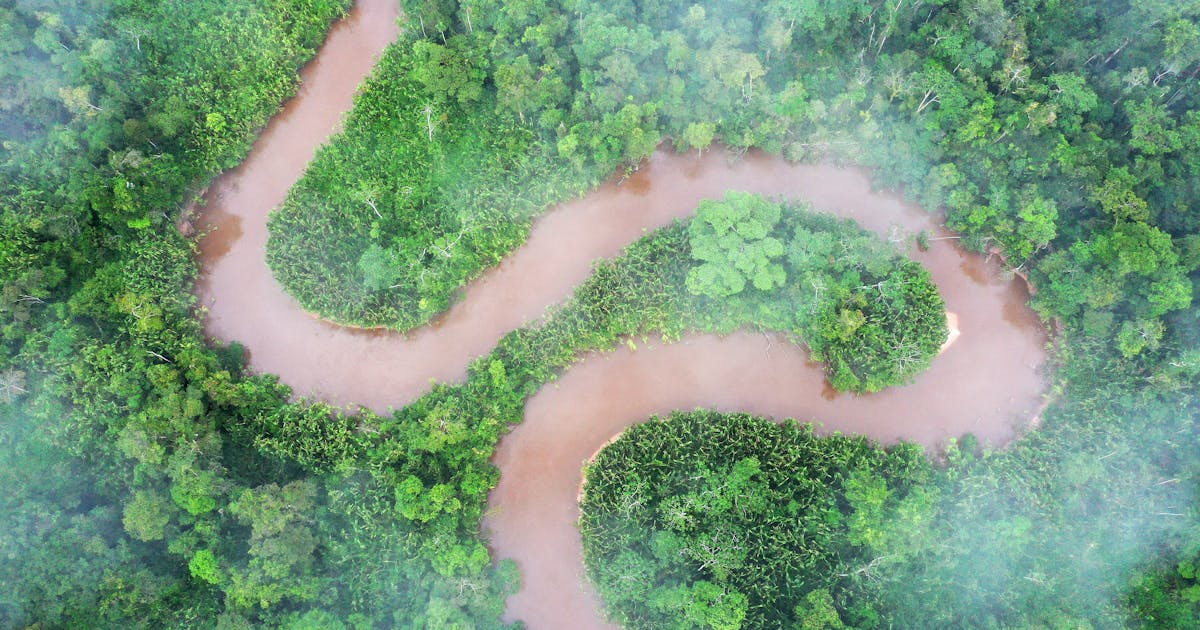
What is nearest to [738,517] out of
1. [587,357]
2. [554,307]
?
[587,357]

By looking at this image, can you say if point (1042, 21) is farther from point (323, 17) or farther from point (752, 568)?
point (323, 17)

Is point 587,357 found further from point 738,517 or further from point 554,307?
point 738,517

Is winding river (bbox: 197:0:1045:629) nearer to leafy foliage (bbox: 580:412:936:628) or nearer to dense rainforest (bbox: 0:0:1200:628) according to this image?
dense rainforest (bbox: 0:0:1200:628)

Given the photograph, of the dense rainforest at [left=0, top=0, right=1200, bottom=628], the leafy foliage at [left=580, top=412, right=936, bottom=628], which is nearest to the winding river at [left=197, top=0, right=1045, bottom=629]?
the dense rainforest at [left=0, top=0, right=1200, bottom=628]

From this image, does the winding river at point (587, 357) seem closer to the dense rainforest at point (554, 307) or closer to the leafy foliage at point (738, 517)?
the dense rainforest at point (554, 307)

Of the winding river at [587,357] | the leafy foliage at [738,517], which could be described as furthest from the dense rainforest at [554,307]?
the winding river at [587,357]
